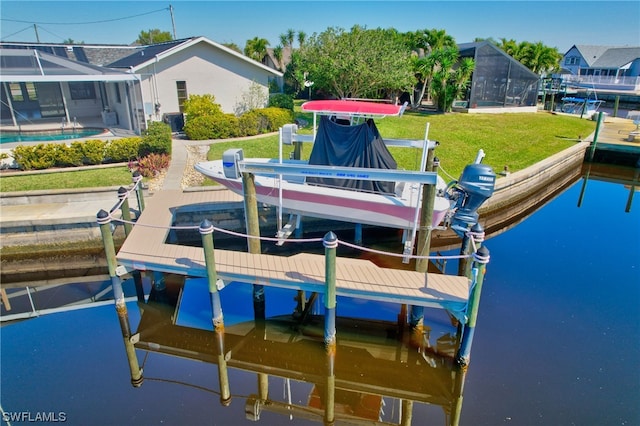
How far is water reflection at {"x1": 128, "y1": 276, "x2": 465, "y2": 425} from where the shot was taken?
247 inches

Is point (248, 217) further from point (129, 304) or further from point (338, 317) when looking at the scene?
point (129, 304)

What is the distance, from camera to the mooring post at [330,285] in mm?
6176

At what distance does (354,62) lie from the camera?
65.7 feet

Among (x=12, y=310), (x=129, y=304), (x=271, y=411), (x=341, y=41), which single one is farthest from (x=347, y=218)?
(x=341, y=41)

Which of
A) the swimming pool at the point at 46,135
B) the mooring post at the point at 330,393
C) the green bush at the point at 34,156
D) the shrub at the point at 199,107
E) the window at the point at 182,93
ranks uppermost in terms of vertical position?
the window at the point at 182,93

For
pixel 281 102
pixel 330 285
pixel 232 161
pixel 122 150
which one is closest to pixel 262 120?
pixel 281 102

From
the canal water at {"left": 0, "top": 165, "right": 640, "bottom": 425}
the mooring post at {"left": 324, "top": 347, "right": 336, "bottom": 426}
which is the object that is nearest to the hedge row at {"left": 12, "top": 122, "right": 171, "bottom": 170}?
the canal water at {"left": 0, "top": 165, "right": 640, "bottom": 425}

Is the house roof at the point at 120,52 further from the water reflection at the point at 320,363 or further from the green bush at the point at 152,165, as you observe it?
the water reflection at the point at 320,363

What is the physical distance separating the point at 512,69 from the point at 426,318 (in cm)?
2380

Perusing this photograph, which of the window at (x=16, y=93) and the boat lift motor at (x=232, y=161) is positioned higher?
the window at (x=16, y=93)

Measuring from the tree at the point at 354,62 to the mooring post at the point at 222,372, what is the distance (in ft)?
51.6

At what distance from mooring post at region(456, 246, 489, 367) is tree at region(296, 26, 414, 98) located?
15.9m

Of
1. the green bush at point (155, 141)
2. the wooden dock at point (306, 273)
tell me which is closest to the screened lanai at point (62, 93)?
the green bush at point (155, 141)

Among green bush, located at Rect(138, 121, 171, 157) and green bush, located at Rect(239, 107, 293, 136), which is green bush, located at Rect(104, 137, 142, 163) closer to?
green bush, located at Rect(138, 121, 171, 157)
